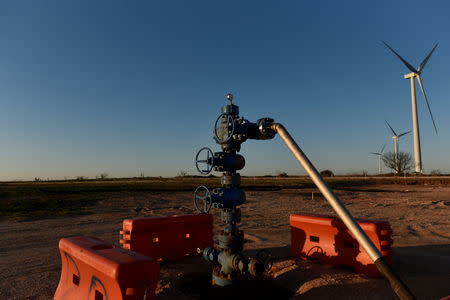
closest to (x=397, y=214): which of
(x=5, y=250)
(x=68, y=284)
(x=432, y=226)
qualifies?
(x=432, y=226)

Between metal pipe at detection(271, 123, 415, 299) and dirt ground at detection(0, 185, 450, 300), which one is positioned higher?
metal pipe at detection(271, 123, 415, 299)

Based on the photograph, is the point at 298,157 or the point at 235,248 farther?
the point at 235,248

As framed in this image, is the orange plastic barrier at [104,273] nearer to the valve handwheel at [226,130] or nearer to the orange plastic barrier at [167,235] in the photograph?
the orange plastic barrier at [167,235]

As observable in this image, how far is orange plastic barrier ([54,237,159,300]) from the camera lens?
280 centimetres

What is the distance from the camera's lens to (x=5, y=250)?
6824 mm

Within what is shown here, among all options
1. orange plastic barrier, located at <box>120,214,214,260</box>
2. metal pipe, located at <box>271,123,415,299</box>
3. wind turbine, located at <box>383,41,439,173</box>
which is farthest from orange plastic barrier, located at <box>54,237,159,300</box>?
wind turbine, located at <box>383,41,439,173</box>

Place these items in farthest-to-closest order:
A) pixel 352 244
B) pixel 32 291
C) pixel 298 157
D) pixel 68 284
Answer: pixel 352 244 < pixel 32 291 < pixel 68 284 < pixel 298 157

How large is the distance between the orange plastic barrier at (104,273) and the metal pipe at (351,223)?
6.43 feet

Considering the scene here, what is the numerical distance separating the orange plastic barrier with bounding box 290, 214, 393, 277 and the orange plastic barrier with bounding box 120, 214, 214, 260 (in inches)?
86.6

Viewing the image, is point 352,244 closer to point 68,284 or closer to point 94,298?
point 94,298

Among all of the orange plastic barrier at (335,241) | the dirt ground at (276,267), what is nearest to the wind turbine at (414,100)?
the dirt ground at (276,267)

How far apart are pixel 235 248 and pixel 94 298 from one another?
6.82 feet

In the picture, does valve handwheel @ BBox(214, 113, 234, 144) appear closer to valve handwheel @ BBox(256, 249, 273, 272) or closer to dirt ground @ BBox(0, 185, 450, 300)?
valve handwheel @ BBox(256, 249, 273, 272)

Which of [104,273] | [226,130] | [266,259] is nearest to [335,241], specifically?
[266,259]
